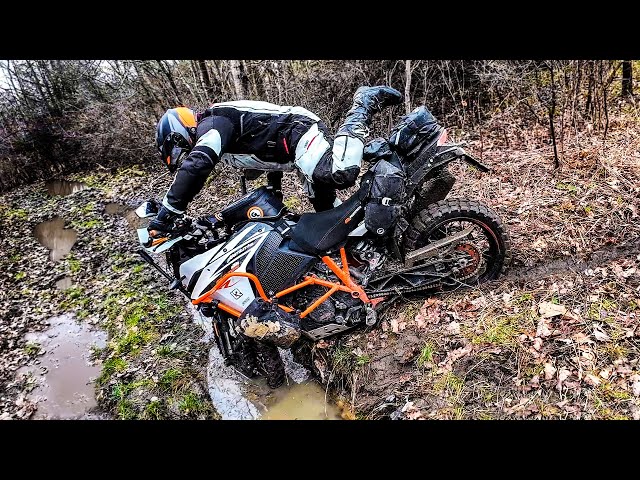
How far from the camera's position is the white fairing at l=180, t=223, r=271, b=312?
147 inches

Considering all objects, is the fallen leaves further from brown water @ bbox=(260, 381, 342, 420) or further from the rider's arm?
the rider's arm

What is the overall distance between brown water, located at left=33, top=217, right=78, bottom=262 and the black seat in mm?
6266

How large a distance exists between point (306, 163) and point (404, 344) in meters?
1.70

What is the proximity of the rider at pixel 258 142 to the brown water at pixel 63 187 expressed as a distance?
10.0 metres

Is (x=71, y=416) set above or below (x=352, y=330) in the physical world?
below

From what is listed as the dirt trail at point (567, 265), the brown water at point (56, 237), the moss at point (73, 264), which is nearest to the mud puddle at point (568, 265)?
the dirt trail at point (567, 265)

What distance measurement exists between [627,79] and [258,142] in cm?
537

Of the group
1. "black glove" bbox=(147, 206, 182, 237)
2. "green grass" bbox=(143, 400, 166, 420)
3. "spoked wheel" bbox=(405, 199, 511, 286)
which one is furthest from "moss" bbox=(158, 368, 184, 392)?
"spoked wheel" bbox=(405, 199, 511, 286)

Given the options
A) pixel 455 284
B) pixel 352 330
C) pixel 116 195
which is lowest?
pixel 116 195

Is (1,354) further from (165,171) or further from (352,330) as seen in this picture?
(165,171)

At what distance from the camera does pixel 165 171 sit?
36.9ft
